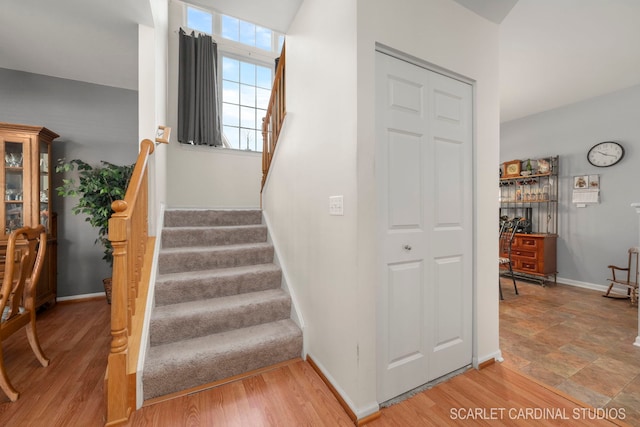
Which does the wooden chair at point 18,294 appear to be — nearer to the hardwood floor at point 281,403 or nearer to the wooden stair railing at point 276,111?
the hardwood floor at point 281,403

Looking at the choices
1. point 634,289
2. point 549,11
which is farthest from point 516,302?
point 549,11

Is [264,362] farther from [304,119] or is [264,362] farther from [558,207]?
[558,207]

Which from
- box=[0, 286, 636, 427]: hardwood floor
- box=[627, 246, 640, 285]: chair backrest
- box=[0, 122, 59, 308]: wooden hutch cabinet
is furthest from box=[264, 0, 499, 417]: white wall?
box=[627, 246, 640, 285]: chair backrest

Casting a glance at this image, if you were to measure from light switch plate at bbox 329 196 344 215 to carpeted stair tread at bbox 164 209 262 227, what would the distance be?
1630 mm

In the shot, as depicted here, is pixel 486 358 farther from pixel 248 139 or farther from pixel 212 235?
pixel 248 139

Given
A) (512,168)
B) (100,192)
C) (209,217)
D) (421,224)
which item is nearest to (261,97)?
(209,217)

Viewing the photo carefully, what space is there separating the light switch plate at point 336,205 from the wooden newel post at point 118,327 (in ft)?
3.77

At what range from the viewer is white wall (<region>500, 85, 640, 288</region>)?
3.72 metres

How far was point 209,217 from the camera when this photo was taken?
2930 mm

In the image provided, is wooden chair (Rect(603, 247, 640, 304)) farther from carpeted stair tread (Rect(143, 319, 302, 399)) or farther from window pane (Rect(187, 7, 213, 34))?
window pane (Rect(187, 7, 213, 34))

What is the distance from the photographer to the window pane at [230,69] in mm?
4016

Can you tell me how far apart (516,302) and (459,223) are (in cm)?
244

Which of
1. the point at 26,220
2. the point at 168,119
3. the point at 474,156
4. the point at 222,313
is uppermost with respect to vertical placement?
the point at 168,119

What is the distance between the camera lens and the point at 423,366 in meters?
1.74
